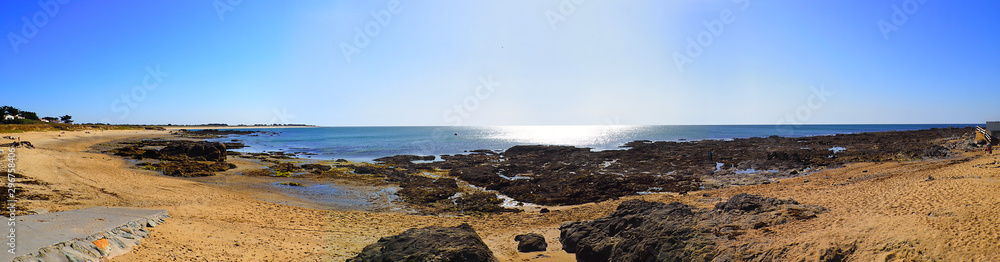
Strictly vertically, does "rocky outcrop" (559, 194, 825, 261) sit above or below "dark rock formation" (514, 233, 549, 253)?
above

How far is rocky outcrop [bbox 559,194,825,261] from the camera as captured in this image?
26.5 ft

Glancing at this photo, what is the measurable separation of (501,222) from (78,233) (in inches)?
459

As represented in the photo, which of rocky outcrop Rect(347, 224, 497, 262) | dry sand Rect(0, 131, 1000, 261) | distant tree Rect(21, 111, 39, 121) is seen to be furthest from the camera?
distant tree Rect(21, 111, 39, 121)

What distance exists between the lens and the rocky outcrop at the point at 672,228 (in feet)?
26.5

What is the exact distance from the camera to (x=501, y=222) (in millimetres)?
15070

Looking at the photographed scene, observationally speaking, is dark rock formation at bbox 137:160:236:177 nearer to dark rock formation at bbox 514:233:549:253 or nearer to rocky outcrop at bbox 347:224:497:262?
rocky outcrop at bbox 347:224:497:262

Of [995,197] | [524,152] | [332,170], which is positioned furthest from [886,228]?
[524,152]

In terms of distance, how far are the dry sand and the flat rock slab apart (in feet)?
1.27

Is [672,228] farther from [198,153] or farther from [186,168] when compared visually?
[198,153]

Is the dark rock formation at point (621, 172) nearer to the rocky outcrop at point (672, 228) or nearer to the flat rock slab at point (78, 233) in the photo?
the rocky outcrop at point (672, 228)

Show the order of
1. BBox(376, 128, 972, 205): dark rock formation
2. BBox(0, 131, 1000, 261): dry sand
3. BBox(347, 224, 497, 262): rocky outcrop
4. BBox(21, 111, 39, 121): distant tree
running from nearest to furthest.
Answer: BBox(0, 131, 1000, 261): dry sand
BBox(347, 224, 497, 262): rocky outcrop
BBox(376, 128, 972, 205): dark rock formation
BBox(21, 111, 39, 121): distant tree

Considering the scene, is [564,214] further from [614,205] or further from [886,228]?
[886,228]

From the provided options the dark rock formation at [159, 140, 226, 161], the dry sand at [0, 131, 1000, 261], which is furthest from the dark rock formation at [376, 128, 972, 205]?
the dark rock formation at [159, 140, 226, 161]

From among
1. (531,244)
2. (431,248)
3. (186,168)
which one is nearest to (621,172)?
(531,244)
